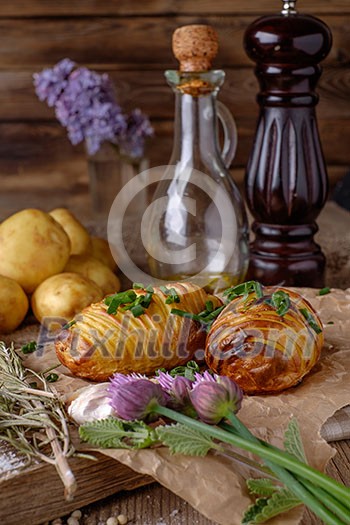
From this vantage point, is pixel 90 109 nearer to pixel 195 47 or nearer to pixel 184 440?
pixel 195 47

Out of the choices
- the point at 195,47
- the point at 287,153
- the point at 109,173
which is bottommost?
the point at 109,173

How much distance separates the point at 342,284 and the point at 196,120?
0.41 metres

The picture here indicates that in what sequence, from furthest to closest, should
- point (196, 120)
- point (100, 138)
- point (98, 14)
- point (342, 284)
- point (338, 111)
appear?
point (338, 111) < point (98, 14) < point (100, 138) < point (342, 284) < point (196, 120)

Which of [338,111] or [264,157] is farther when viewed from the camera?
[338,111]

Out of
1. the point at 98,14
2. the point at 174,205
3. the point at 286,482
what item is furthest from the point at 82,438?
the point at 98,14

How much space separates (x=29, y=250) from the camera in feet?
3.57

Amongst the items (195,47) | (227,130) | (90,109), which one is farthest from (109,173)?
(195,47)

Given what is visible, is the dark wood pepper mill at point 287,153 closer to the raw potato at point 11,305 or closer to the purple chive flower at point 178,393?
the raw potato at point 11,305

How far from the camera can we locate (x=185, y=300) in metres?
0.87

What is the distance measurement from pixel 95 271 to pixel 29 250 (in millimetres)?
127

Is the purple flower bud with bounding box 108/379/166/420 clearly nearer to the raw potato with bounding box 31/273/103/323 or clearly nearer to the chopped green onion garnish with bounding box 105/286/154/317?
the chopped green onion garnish with bounding box 105/286/154/317

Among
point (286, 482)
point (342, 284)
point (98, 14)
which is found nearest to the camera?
point (286, 482)

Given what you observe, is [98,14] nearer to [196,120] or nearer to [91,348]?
[196,120]

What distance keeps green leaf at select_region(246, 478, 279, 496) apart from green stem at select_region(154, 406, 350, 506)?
0.03 meters
